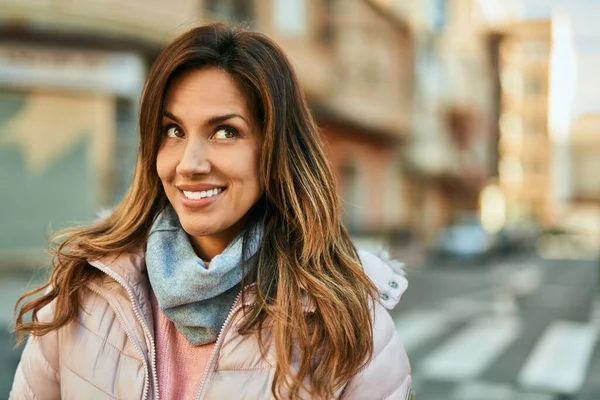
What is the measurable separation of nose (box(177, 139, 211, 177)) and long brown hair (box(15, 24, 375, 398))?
0.45 feet

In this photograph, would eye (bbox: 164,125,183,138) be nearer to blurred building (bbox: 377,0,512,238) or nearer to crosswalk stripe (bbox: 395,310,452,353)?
crosswalk stripe (bbox: 395,310,452,353)

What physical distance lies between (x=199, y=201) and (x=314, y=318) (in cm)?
39

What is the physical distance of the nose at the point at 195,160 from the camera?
1.72m

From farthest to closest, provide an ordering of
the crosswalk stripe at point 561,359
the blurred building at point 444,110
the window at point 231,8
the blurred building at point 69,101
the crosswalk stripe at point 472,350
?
the blurred building at point 444,110
the window at point 231,8
the blurred building at point 69,101
the crosswalk stripe at point 472,350
the crosswalk stripe at point 561,359

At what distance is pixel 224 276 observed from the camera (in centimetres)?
176

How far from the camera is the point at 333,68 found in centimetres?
1970

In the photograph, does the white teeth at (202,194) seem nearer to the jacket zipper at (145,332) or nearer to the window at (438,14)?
the jacket zipper at (145,332)

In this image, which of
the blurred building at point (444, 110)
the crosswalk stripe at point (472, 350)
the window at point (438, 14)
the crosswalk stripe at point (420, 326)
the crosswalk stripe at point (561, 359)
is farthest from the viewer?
the window at point (438, 14)

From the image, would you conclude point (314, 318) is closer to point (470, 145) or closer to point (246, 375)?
point (246, 375)

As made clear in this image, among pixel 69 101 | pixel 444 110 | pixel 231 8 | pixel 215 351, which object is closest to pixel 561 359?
pixel 215 351

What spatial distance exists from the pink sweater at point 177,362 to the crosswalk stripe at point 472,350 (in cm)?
580

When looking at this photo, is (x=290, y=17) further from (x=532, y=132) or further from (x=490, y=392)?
(x=532, y=132)

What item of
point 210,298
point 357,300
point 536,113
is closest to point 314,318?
point 357,300

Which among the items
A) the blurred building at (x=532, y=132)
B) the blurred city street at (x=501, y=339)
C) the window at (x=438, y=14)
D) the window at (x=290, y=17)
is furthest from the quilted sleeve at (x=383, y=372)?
the blurred building at (x=532, y=132)
